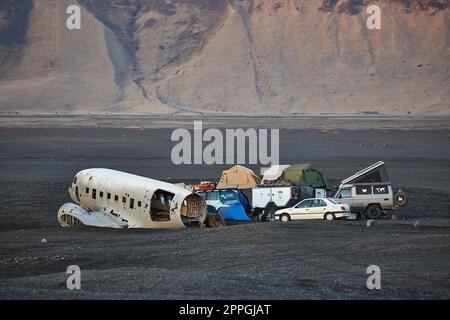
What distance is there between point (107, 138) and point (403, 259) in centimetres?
7442

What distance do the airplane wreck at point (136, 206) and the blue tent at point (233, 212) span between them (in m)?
2.53

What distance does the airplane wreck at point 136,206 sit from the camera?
3791cm

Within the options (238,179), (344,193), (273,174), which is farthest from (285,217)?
(238,179)

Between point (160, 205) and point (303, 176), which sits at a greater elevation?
point (303, 176)

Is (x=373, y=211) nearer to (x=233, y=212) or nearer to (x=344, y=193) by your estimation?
(x=344, y=193)

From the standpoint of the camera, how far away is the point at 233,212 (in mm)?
41219

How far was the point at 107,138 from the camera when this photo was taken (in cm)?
Result: 10294

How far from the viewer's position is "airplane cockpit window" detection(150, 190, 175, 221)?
38.2 meters

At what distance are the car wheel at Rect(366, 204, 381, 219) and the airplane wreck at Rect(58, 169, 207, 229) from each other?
733 centimetres

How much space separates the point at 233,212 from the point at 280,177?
21.6ft

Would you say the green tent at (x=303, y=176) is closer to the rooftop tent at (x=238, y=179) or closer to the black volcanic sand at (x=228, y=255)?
the rooftop tent at (x=238, y=179)

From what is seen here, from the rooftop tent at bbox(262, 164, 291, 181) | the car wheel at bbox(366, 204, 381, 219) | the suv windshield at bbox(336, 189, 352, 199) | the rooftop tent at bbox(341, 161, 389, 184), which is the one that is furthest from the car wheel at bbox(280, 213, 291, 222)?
the rooftop tent at bbox(262, 164, 291, 181)
